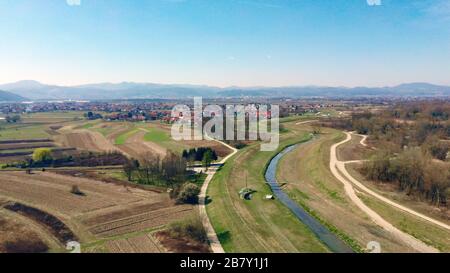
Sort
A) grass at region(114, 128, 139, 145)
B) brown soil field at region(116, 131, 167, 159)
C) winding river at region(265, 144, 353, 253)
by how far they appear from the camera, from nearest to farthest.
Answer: winding river at region(265, 144, 353, 253) < brown soil field at region(116, 131, 167, 159) < grass at region(114, 128, 139, 145)

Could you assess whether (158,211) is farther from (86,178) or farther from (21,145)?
(21,145)

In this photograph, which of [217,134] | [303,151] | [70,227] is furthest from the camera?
[217,134]

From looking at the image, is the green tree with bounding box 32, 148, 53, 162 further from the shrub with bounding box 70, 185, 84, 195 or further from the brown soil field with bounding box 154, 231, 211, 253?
the brown soil field with bounding box 154, 231, 211, 253

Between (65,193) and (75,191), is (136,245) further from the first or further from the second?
(65,193)

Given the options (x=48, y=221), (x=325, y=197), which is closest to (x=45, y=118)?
(x=48, y=221)

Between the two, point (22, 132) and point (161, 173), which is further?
point (22, 132)

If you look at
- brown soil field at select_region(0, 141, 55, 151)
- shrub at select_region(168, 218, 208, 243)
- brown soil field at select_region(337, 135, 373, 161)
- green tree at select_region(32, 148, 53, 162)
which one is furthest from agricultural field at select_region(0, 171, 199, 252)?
brown soil field at select_region(337, 135, 373, 161)
